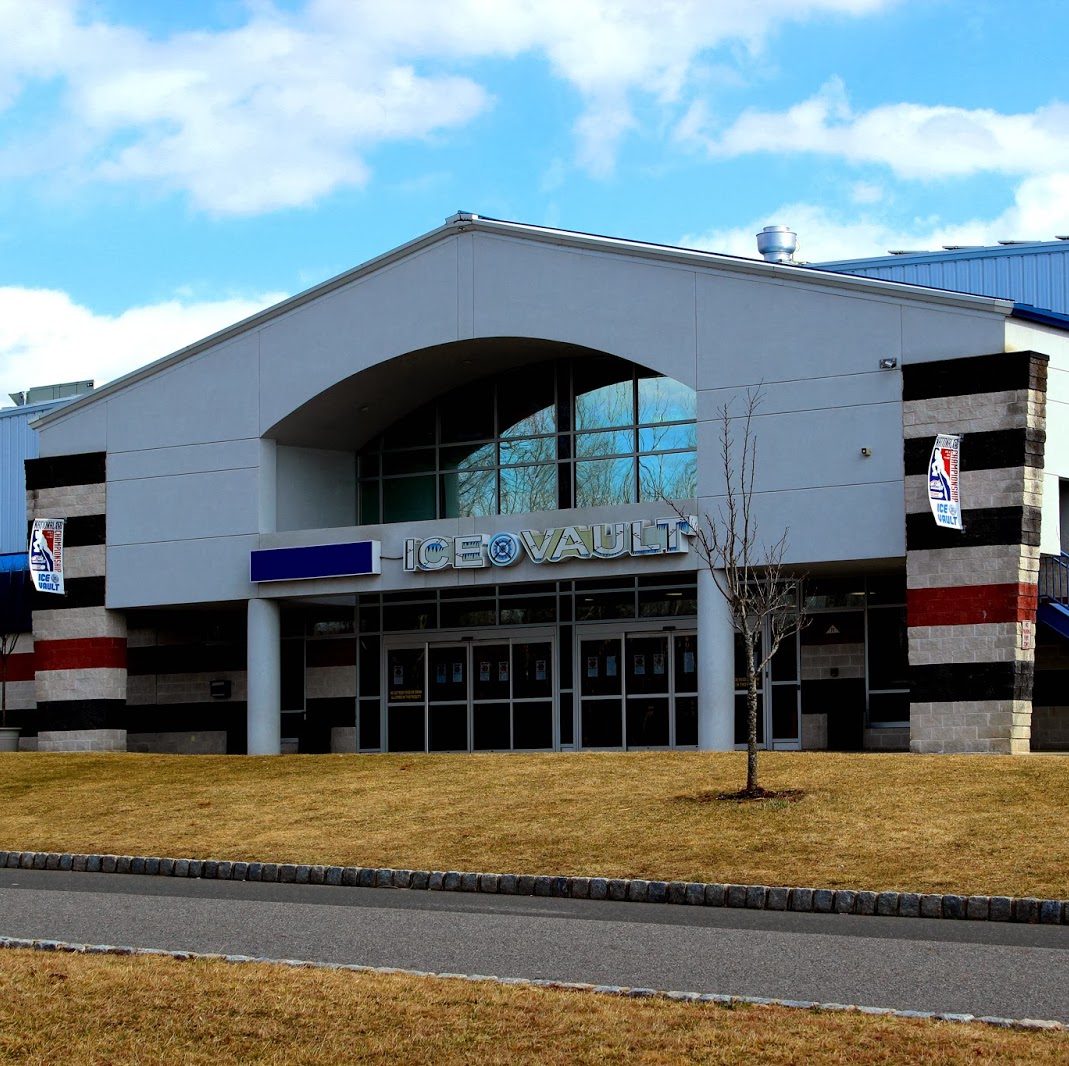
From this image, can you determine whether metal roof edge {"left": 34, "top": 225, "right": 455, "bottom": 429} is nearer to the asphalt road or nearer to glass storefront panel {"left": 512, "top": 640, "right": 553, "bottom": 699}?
glass storefront panel {"left": 512, "top": 640, "right": 553, "bottom": 699}

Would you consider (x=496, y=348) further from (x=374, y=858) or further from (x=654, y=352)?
(x=374, y=858)

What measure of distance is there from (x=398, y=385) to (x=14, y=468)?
69.1ft

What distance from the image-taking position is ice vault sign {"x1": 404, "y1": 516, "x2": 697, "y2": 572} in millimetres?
29203

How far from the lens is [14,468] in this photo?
49.8m

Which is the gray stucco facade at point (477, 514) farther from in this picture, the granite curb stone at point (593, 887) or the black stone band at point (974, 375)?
the granite curb stone at point (593, 887)

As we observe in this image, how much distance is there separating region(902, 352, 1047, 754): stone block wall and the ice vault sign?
14.1 ft

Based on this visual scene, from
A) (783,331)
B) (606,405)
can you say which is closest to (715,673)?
(783,331)

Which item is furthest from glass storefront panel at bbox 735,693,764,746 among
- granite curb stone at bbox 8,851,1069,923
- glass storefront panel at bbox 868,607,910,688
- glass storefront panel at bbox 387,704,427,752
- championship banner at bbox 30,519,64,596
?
granite curb stone at bbox 8,851,1069,923

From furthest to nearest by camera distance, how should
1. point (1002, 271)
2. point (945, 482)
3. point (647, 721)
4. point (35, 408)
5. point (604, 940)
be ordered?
1. point (35, 408)
2. point (1002, 271)
3. point (647, 721)
4. point (945, 482)
5. point (604, 940)

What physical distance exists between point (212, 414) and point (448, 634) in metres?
6.68

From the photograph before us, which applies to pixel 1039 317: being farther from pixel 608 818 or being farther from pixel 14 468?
pixel 14 468

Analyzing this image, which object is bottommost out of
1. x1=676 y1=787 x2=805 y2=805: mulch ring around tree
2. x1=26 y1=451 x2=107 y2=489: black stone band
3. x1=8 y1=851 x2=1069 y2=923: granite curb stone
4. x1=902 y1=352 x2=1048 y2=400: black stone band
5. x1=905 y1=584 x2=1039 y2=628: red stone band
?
x1=8 y1=851 x2=1069 y2=923: granite curb stone

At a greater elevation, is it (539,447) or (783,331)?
(783,331)

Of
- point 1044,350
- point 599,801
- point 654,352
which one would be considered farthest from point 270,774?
point 1044,350
